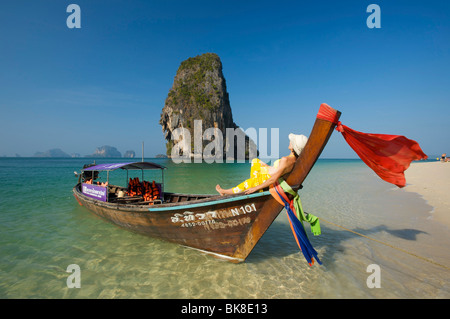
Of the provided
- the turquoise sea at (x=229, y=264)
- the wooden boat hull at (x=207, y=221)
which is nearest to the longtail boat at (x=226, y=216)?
the wooden boat hull at (x=207, y=221)

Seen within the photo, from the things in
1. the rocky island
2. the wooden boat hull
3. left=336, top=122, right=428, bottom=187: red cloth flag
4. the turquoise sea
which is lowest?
the turquoise sea

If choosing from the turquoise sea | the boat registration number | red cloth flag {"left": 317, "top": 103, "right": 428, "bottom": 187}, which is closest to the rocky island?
the turquoise sea

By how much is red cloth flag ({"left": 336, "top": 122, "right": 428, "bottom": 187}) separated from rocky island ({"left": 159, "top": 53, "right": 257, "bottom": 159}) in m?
65.5

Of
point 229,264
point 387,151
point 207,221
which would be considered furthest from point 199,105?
point 387,151

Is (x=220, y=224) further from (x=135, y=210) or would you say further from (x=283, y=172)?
(x=135, y=210)

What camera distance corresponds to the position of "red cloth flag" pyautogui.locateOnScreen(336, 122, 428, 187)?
141 inches

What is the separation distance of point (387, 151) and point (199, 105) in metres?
71.3

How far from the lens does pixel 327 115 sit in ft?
11.1

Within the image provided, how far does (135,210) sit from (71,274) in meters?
1.87

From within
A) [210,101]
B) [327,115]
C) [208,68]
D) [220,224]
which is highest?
[208,68]

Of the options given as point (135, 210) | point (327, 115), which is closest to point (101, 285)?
point (135, 210)

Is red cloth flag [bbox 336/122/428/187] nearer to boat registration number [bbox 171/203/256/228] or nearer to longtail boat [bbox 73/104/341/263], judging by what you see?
longtail boat [bbox 73/104/341/263]

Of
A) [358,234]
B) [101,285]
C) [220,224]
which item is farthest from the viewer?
[358,234]

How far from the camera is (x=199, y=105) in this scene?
71250 millimetres
